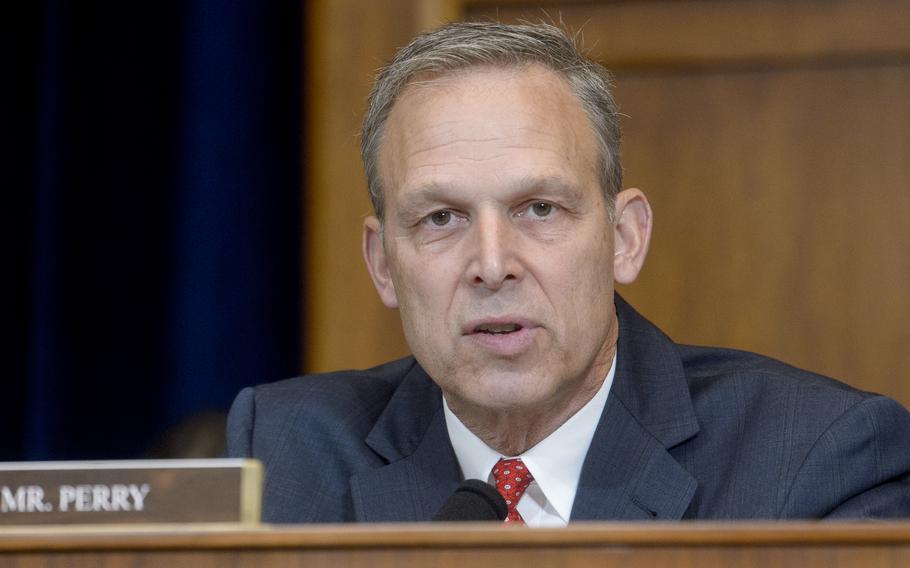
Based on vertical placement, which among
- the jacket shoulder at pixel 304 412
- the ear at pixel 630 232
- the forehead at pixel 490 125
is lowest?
the jacket shoulder at pixel 304 412

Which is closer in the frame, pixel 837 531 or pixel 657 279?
pixel 837 531

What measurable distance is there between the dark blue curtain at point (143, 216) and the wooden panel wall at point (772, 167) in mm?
232

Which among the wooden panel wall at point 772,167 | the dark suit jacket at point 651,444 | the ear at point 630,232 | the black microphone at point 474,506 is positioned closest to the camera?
the black microphone at point 474,506

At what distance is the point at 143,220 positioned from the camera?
279cm

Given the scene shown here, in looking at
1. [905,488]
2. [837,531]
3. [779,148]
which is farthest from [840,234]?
[837,531]

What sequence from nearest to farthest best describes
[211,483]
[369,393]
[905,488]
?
[211,483], [905,488], [369,393]

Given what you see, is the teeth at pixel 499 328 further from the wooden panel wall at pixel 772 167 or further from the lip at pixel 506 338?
the wooden panel wall at pixel 772 167

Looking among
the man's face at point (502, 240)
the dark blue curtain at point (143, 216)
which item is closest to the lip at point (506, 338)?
the man's face at point (502, 240)

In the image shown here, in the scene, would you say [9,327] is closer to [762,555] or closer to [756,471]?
[756,471]

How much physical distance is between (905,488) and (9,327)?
76.0 inches

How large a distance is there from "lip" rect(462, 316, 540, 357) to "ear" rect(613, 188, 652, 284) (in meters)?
0.27

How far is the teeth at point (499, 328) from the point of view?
1663 mm

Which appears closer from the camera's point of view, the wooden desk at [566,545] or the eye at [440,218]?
the wooden desk at [566,545]

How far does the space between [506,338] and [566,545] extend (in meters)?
0.71
